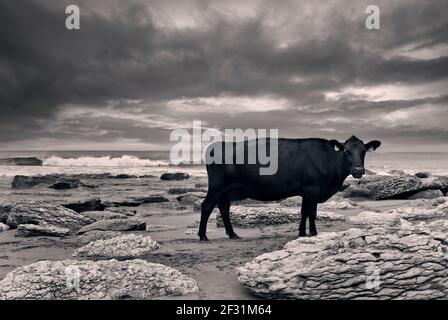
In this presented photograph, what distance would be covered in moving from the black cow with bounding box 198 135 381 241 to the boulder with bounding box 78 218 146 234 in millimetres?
1833

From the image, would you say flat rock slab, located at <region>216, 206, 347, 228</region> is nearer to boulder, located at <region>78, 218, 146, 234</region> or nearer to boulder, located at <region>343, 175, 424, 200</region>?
boulder, located at <region>78, 218, 146, 234</region>

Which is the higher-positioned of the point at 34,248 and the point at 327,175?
the point at 327,175

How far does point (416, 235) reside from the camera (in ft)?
16.2

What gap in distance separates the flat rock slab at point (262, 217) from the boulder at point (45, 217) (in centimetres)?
341

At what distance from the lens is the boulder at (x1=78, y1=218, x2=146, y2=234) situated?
8.61m

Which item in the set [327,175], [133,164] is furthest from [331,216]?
[133,164]

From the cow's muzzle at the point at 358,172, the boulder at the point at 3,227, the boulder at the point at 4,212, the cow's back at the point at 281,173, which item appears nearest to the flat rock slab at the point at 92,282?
the cow's back at the point at 281,173

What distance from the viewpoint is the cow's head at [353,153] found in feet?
26.2

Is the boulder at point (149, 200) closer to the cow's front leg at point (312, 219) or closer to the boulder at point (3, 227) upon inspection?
the boulder at point (3, 227)

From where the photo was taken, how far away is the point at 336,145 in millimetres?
8273

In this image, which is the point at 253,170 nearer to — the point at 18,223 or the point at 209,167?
the point at 209,167

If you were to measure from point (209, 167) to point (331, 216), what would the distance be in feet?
12.6

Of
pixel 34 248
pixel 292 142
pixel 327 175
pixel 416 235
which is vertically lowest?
pixel 34 248

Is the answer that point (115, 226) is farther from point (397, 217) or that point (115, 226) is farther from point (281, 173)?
point (397, 217)
